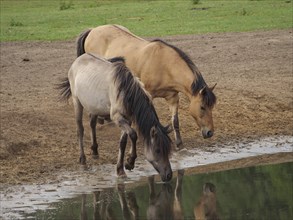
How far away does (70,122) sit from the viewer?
15.2m

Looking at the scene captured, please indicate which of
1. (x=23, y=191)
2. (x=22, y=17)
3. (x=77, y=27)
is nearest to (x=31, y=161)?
(x=23, y=191)

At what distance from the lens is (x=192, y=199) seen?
Result: 37.7 ft

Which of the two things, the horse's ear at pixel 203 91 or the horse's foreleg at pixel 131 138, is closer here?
the horse's foreleg at pixel 131 138

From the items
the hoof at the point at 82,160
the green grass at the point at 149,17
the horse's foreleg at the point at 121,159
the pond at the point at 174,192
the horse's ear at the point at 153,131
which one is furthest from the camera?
the green grass at the point at 149,17

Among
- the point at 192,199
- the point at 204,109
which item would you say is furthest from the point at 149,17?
the point at 192,199

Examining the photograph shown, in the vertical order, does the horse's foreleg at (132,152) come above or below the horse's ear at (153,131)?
below

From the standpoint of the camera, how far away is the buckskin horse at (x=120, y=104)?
11781 mm

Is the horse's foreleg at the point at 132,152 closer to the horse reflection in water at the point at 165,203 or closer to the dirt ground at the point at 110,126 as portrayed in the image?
the horse reflection in water at the point at 165,203

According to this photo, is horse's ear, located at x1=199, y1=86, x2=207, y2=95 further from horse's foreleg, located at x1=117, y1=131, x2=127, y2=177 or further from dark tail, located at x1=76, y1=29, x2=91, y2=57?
dark tail, located at x1=76, y1=29, x2=91, y2=57

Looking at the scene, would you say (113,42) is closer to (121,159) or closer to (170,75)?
(170,75)

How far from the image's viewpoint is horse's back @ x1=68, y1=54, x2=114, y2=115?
12852 millimetres

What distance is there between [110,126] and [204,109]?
7.17ft

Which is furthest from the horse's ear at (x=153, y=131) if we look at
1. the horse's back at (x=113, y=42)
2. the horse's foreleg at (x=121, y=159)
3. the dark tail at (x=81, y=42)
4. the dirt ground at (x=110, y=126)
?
the dark tail at (x=81, y=42)

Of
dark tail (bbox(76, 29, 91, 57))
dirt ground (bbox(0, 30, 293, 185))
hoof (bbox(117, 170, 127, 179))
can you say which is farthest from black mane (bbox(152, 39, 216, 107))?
dark tail (bbox(76, 29, 91, 57))
